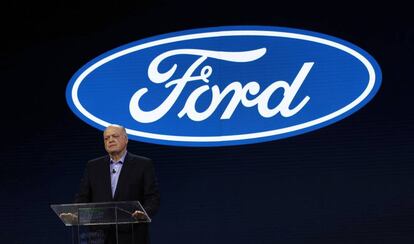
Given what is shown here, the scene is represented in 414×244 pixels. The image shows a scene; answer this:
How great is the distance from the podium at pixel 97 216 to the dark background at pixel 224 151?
6.44 feet

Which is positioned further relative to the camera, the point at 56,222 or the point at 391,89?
the point at 56,222

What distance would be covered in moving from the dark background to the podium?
1964mm

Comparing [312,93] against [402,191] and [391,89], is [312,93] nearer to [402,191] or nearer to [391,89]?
[391,89]

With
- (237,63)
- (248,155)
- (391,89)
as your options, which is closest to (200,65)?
(237,63)

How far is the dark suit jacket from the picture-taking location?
16.1 feet

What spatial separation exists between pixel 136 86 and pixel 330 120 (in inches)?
63.0

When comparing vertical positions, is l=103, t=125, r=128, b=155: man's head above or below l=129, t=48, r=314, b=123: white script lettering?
below

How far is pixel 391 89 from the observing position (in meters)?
6.13

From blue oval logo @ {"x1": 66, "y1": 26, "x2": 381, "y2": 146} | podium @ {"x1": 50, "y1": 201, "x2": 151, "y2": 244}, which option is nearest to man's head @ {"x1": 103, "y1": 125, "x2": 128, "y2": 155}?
podium @ {"x1": 50, "y1": 201, "x2": 151, "y2": 244}

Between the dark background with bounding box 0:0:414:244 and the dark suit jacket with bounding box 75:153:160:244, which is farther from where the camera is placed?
the dark background with bounding box 0:0:414:244

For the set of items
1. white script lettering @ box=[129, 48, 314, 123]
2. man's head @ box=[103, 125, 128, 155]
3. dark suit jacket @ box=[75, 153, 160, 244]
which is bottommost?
dark suit jacket @ box=[75, 153, 160, 244]

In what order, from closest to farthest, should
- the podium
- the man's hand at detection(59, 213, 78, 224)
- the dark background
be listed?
the podium < the man's hand at detection(59, 213, 78, 224) < the dark background

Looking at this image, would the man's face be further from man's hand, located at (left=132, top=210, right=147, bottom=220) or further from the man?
man's hand, located at (left=132, top=210, right=147, bottom=220)

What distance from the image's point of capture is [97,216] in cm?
431
